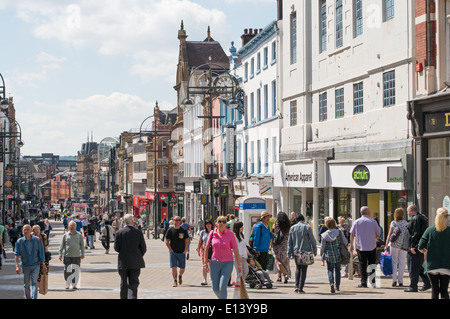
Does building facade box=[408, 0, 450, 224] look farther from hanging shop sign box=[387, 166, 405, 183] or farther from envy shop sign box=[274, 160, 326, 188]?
envy shop sign box=[274, 160, 326, 188]

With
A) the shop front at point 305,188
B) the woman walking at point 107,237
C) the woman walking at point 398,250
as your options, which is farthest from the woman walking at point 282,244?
the woman walking at point 107,237

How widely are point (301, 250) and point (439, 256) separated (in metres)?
4.63

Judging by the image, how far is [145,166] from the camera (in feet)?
332

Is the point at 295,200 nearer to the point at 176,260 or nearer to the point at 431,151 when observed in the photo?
the point at 431,151

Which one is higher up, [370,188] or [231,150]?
[231,150]

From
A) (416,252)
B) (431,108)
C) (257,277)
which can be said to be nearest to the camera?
(416,252)

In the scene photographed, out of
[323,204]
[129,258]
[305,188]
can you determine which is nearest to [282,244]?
[129,258]

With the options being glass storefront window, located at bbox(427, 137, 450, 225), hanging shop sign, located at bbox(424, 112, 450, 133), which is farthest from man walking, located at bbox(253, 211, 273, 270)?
hanging shop sign, located at bbox(424, 112, 450, 133)

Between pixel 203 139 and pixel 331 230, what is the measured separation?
4709 cm

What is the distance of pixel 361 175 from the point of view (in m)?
27.7

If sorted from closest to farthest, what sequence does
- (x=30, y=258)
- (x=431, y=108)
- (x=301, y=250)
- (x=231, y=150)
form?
1. (x=30, y=258)
2. (x=301, y=250)
3. (x=431, y=108)
4. (x=231, y=150)

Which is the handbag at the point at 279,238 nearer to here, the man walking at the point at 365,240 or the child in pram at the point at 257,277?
the child in pram at the point at 257,277

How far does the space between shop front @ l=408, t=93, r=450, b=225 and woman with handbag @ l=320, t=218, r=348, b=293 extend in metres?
6.34
